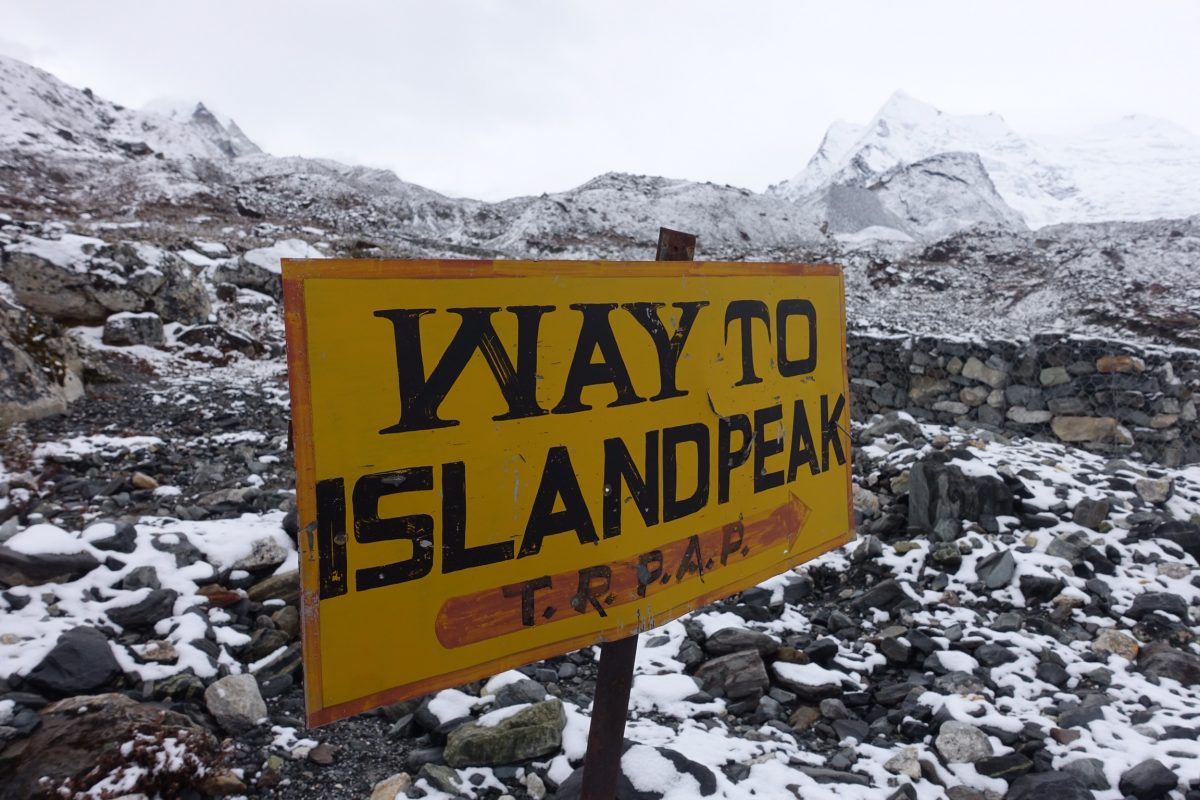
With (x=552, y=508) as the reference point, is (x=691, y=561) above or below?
below

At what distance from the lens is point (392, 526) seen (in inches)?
48.4

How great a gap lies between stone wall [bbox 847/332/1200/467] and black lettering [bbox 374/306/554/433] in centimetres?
673

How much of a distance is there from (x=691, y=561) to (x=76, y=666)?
2900mm

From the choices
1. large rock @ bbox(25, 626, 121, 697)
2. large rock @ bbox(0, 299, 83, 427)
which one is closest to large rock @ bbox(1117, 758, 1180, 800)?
large rock @ bbox(25, 626, 121, 697)

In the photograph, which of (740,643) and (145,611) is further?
(740,643)

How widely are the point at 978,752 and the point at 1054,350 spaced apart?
496 centimetres

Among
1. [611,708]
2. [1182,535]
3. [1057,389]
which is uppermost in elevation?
[1057,389]

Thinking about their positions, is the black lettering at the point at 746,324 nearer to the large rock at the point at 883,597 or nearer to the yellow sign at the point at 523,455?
the yellow sign at the point at 523,455

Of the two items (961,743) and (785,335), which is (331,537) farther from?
(961,743)

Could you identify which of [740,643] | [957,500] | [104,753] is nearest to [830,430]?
[740,643]

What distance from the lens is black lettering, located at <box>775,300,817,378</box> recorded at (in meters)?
1.88

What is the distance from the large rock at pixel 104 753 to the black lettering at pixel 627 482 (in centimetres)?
211

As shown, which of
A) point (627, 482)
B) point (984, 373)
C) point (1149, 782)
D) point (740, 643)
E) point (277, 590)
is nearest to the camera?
point (627, 482)

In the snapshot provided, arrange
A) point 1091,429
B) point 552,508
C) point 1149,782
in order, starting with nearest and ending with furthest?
point 552,508 → point 1149,782 → point 1091,429
